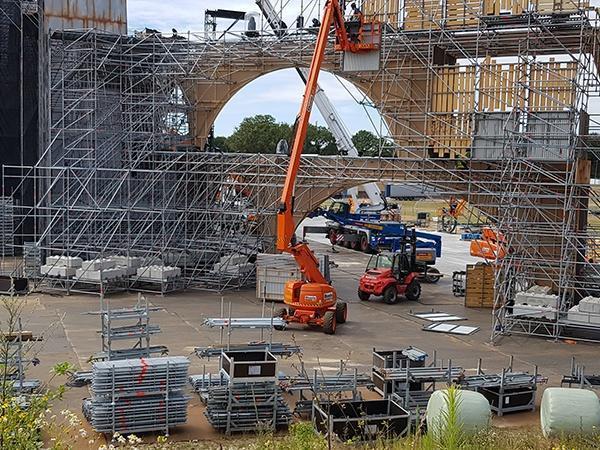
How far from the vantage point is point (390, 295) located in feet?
85.3

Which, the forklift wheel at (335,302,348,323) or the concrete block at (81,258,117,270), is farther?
the concrete block at (81,258,117,270)

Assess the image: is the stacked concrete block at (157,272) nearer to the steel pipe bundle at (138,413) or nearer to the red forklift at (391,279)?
the red forklift at (391,279)

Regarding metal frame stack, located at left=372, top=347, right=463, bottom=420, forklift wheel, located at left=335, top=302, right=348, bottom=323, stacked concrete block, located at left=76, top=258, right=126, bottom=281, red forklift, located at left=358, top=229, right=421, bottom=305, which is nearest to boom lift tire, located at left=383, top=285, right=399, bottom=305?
red forklift, located at left=358, top=229, right=421, bottom=305

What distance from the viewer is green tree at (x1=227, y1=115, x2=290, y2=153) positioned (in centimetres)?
8281

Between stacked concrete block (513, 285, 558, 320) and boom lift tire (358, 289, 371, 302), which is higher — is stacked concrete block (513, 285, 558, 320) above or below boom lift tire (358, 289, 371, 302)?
above

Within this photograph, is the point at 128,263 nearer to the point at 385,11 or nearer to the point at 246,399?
the point at 385,11

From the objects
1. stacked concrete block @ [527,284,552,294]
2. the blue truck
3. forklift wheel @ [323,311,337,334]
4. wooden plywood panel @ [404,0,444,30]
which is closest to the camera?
forklift wheel @ [323,311,337,334]

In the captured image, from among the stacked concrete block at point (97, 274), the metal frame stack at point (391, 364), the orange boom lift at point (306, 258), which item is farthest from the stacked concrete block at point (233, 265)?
the metal frame stack at point (391, 364)

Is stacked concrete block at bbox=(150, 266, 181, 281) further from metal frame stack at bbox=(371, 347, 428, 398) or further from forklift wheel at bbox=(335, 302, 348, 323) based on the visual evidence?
metal frame stack at bbox=(371, 347, 428, 398)

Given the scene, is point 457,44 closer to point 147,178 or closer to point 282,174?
point 282,174

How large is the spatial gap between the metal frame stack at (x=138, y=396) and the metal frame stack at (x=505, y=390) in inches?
205

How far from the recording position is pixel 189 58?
28.9 meters

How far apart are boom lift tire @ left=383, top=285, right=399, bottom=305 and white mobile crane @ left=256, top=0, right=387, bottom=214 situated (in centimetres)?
950

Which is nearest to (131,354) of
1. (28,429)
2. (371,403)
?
(371,403)
